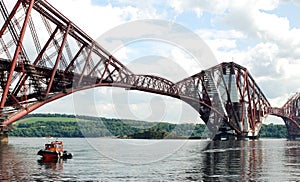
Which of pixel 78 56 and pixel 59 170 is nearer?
pixel 59 170

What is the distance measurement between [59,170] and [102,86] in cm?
6471

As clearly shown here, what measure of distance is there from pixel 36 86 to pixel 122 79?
42409 mm

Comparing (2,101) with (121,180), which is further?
(2,101)

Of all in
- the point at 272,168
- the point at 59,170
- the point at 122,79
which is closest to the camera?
the point at 59,170

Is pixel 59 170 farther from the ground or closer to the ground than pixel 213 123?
closer to the ground

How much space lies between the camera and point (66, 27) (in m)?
99.9

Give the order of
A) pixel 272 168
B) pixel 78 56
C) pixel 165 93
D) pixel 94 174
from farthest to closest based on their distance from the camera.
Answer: pixel 165 93 → pixel 78 56 → pixel 272 168 → pixel 94 174

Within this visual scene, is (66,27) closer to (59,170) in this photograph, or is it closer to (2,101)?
(2,101)

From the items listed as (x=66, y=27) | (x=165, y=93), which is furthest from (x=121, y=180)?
(x=165, y=93)

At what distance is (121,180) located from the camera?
1929 inches

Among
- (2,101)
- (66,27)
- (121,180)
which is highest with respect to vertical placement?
(66,27)

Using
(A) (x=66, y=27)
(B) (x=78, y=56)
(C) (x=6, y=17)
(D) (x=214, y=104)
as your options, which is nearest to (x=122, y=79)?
(B) (x=78, y=56)

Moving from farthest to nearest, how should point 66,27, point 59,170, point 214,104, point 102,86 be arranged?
point 214,104 → point 102,86 → point 66,27 → point 59,170

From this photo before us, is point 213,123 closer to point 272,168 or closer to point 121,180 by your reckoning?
point 272,168
